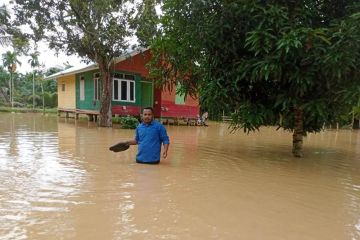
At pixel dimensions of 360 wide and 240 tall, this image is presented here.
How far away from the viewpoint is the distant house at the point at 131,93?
2225 cm

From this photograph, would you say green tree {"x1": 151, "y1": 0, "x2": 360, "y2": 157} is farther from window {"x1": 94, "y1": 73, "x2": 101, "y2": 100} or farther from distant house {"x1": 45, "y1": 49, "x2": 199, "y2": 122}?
window {"x1": 94, "y1": 73, "x2": 101, "y2": 100}

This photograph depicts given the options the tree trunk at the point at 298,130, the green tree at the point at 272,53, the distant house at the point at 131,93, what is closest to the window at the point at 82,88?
the distant house at the point at 131,93

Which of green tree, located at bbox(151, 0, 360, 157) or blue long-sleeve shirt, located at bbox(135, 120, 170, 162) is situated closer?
green tree, located at bbox(151, 0, 360, 157)

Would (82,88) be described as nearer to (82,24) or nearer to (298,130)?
(82,24)

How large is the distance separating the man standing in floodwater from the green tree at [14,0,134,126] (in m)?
10.4

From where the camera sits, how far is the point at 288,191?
608 cm

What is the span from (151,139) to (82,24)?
39.1ft

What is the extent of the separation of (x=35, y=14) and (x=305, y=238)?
1741 centimetres

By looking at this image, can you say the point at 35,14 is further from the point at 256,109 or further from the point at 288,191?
the point at 288,191

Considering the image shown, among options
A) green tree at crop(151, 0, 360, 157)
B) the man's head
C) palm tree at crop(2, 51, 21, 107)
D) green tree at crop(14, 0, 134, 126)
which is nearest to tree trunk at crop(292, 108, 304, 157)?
green tree at crop(151, 0, 360, 157)

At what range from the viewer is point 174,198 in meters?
5.36

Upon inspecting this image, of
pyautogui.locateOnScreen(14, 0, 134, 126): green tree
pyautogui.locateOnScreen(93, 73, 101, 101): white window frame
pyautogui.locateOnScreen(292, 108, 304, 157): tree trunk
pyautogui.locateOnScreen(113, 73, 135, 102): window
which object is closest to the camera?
pyautogui.locateOnScreen(292, 108, 304, 157): tree trunk

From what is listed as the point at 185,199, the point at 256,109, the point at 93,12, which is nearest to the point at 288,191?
the point at 185,199

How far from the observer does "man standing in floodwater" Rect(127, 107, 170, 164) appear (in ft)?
25.3
